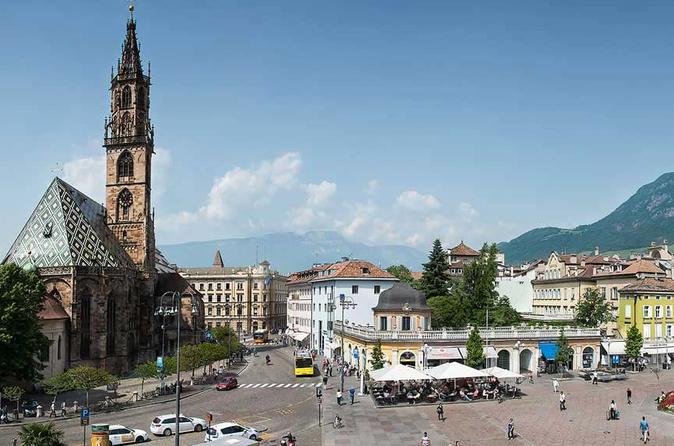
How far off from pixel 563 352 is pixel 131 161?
61.2 meters

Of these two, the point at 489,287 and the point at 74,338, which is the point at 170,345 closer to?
the point at 74,338

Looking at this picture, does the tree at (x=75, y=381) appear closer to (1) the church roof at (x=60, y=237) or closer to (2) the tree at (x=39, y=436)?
(2) the tree at (x=39, y=436)

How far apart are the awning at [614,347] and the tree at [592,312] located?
887 cm

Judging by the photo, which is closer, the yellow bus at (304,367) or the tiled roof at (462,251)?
the yellow bus at (304,367)

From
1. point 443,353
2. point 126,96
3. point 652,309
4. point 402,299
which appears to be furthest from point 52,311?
point 652,309

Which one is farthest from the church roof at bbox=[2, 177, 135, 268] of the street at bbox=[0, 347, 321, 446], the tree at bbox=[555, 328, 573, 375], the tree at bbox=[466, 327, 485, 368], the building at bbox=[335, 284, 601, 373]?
the tree at bbox=[555, 328, 573, 375]

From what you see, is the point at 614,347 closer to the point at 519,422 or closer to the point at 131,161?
the point at 519,422

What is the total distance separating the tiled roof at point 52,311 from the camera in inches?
2589

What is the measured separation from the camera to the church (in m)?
70.6

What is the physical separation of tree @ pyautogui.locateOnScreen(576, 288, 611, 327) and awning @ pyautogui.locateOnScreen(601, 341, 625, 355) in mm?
8869

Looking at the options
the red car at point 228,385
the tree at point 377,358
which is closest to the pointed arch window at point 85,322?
the red car at point 228,385

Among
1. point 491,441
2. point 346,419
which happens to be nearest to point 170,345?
point 346,419

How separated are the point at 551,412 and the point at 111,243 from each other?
181 feet

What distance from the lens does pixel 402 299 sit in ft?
220
